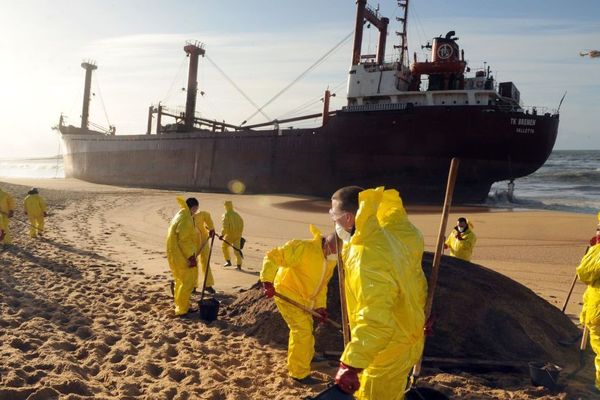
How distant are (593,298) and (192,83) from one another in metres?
34.5

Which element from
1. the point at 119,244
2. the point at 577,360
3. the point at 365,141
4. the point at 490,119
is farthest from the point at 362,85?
the point at 577,360

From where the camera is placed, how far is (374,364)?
2619mm

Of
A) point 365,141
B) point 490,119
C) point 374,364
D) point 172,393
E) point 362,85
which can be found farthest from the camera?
point 362,85

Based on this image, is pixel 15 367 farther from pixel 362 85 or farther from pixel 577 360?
pixel 362 85

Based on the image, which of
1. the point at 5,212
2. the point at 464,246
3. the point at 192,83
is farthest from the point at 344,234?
the point at 192,83

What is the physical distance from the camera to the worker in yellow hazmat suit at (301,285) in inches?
165

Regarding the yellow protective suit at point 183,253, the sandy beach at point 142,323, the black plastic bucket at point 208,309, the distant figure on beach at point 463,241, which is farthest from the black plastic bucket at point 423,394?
the distant figure on beach at point 463,241

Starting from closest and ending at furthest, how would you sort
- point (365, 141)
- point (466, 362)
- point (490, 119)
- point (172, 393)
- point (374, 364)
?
point (374, 364)
point (172, 393)
point (466, 362)
point (490, 119)
point (365, 141)

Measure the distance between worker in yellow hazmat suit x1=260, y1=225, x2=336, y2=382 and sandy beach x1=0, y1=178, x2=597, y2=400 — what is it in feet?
0.97

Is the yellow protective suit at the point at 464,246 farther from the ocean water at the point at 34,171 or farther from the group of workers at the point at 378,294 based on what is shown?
the ocean water at the point at 34,171

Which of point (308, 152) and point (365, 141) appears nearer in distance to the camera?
point (365, 141)

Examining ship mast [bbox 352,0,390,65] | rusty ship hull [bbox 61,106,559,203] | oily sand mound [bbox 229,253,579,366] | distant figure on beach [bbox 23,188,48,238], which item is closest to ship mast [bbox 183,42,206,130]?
rusty ship hull [bbox 61,106,559,203]

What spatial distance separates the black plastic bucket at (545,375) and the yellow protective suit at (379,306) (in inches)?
81.4

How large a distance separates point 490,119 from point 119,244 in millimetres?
18161
